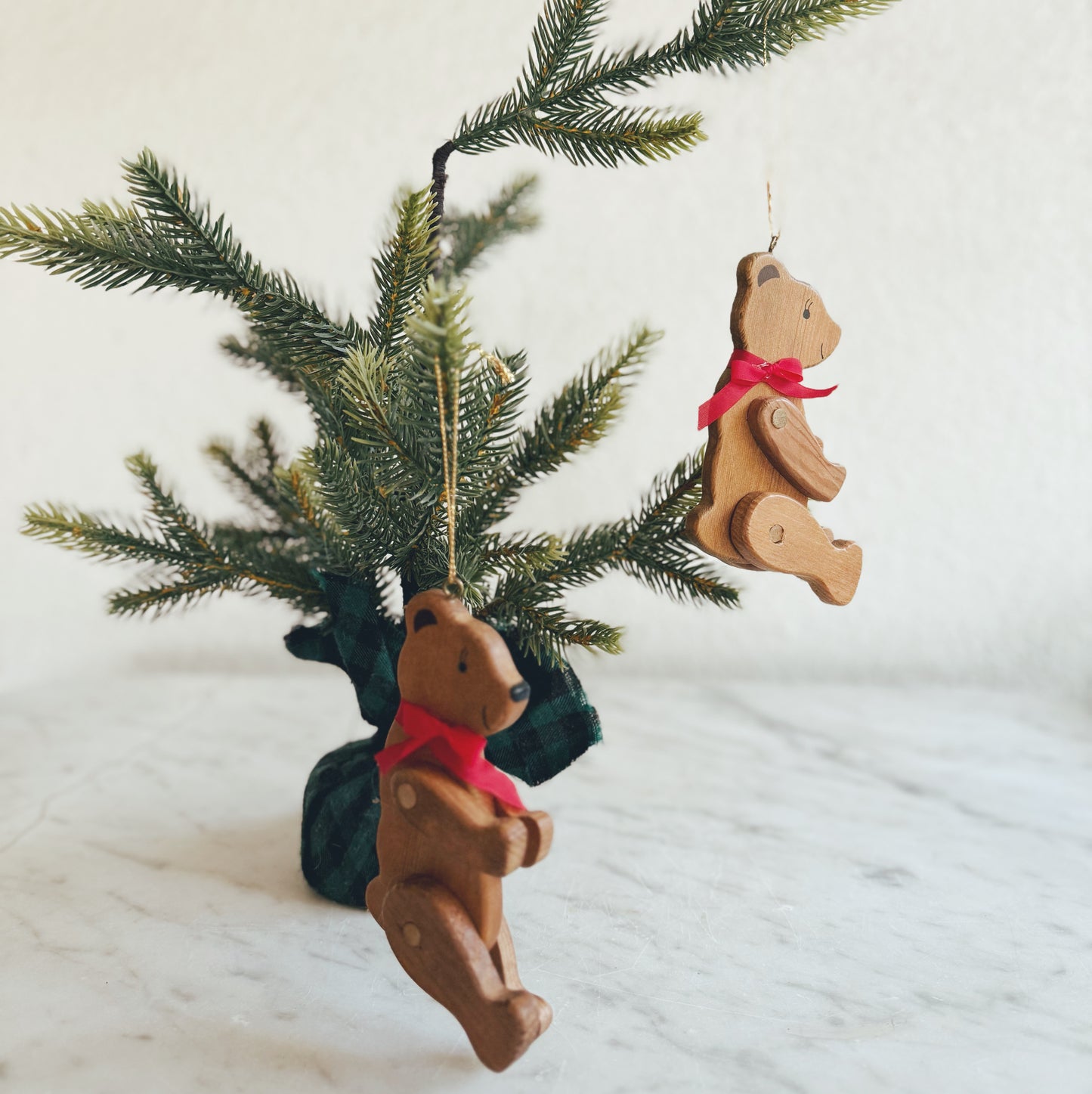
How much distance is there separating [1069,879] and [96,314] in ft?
4.07

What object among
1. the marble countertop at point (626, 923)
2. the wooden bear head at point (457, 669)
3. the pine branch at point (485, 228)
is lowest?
the marble countertop at point (626, 923)

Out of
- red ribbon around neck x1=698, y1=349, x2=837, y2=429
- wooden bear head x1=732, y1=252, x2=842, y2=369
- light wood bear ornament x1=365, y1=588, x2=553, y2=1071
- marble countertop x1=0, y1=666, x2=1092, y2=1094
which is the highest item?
wooden bear head x1=732, y1=252, x2=842, y2=369

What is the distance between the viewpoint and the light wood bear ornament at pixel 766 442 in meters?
0.62

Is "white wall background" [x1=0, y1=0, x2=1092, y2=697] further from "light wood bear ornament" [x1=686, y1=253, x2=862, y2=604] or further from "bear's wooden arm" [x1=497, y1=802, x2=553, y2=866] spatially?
"bear's wooden arm" [x1=497, y1=802, x2=553, y2=866]

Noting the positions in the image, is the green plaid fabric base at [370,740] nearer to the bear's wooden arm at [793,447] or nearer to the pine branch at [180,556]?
the pine branch at [180,556]

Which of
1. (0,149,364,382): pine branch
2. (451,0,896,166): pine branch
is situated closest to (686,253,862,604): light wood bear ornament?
(451,0,896,166): pine branch

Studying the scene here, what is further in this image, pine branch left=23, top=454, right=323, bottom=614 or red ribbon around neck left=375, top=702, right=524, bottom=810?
pine branch left=23, top=454, right=323, bottom=614

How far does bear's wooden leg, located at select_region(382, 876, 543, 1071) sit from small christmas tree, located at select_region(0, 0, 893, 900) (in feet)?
0.49

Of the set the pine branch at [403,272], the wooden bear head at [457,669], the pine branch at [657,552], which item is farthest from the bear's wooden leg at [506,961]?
the pine branch at [403,272]

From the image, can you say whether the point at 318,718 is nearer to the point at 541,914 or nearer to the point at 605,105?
the point at 541,914

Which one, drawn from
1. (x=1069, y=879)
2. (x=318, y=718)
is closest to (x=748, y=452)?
(x=1069, y=879)

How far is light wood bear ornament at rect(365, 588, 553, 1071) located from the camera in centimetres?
52

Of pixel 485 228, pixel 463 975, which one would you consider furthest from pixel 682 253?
pixel 463 975

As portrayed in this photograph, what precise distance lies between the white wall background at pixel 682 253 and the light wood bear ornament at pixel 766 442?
67 cm
